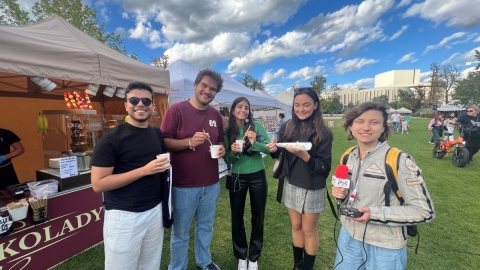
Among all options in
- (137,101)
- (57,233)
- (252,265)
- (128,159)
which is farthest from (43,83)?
(252,265)

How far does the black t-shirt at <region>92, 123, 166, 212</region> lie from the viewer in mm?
1645

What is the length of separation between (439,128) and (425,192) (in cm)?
1416

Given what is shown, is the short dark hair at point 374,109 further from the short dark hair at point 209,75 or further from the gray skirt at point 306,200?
the short dark hair at point 209,75

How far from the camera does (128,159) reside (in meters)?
1.75

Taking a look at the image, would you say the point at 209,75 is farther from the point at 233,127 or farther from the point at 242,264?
the point at 242,264

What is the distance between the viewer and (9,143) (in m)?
3.40

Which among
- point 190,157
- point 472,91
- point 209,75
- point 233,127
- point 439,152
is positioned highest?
point 472,91

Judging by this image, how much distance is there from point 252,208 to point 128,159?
1580 mm

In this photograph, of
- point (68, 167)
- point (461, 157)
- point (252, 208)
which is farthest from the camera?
point (461, 157)

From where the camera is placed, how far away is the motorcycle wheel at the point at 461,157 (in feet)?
26.0

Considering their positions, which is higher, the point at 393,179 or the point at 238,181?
the point at 393,179

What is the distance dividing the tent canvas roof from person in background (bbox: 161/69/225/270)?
172cm

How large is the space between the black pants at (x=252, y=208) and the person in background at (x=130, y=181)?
1.01 m

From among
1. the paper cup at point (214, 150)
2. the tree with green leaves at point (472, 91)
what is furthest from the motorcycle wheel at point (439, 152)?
the tree with green leaves at point (472, 91)
